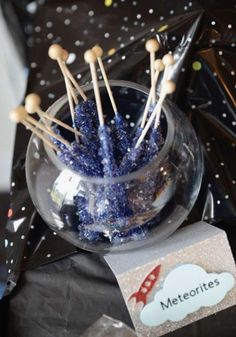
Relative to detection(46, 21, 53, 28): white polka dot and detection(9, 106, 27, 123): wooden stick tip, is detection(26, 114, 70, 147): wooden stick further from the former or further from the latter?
detection(46, 21, 53, 28): white polka dot

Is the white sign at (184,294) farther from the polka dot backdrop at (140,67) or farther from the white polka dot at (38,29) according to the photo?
Result: the white polka dot at (38,29)

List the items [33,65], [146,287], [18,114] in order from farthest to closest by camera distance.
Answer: [33,65] → [146,287] → [18,114]

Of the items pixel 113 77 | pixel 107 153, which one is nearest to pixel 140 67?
pixel 113 77

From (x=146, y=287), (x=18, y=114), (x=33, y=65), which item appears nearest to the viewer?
(x=18, y=114)

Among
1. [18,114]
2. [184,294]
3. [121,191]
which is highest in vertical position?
[18,114]

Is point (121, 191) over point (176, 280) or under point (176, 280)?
over

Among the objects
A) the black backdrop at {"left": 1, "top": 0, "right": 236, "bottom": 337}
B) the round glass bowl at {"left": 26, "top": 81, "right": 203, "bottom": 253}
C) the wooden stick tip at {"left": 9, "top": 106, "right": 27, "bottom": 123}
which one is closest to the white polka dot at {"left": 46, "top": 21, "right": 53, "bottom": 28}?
the black backdrop at {"left": 1, "top": 0, "right": 236, "bottom": 337}

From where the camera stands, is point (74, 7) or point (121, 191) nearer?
point (121, 191)

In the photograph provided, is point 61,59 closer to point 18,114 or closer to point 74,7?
point 18,114

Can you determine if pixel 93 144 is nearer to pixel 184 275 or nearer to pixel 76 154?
pixel 76 154
